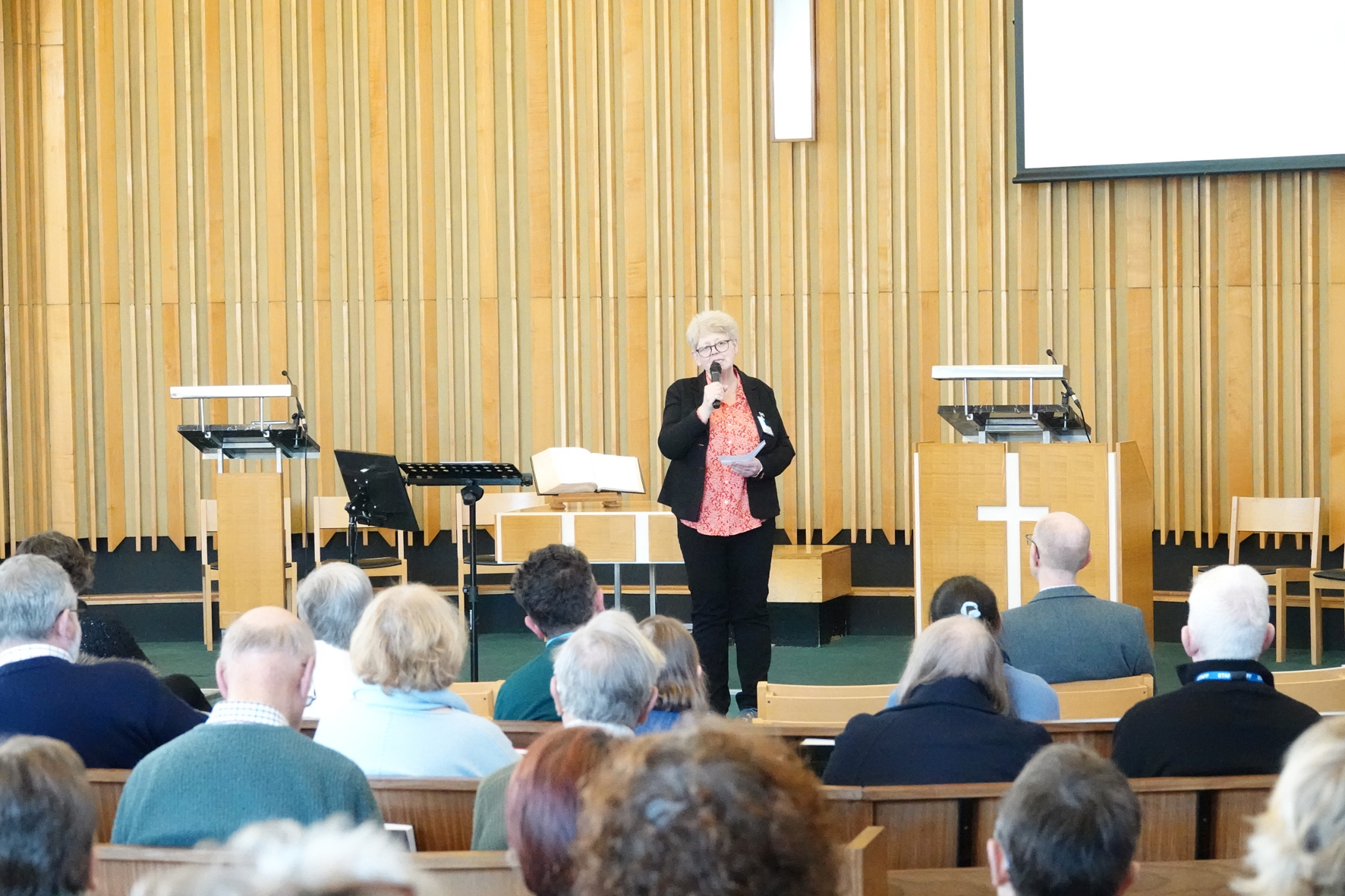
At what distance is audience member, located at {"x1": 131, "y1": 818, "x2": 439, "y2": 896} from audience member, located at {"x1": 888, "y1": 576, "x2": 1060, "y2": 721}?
2230 mm

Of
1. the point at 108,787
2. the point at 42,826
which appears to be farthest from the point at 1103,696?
the point at 42,826

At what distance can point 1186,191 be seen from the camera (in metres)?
8.00

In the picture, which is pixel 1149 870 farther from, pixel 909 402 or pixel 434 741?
pixel 909 402

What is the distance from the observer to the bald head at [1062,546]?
3979mm

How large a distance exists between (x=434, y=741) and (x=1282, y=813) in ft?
5.85

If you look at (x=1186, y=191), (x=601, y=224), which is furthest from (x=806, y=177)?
(x=1186, y=191)

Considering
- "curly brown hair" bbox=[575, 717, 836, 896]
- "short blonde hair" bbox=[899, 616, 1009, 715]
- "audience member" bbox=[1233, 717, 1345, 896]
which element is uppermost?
"curly brown hair" bbox=[575, 717, 836, 896]

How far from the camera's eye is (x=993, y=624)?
356 centimetres

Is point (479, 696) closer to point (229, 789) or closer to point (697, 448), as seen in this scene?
point (697, 448)

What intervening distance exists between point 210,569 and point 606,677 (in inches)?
242

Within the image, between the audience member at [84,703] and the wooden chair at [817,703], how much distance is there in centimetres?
145

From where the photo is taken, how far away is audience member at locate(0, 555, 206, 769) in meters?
2.83

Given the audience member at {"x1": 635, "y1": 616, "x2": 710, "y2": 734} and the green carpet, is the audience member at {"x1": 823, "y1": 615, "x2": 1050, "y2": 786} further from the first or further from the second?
the green carpet

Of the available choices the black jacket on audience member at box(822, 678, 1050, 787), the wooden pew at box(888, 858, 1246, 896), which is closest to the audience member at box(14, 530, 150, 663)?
the black jacket on audience member at box(822, 678, 1050, 787)
